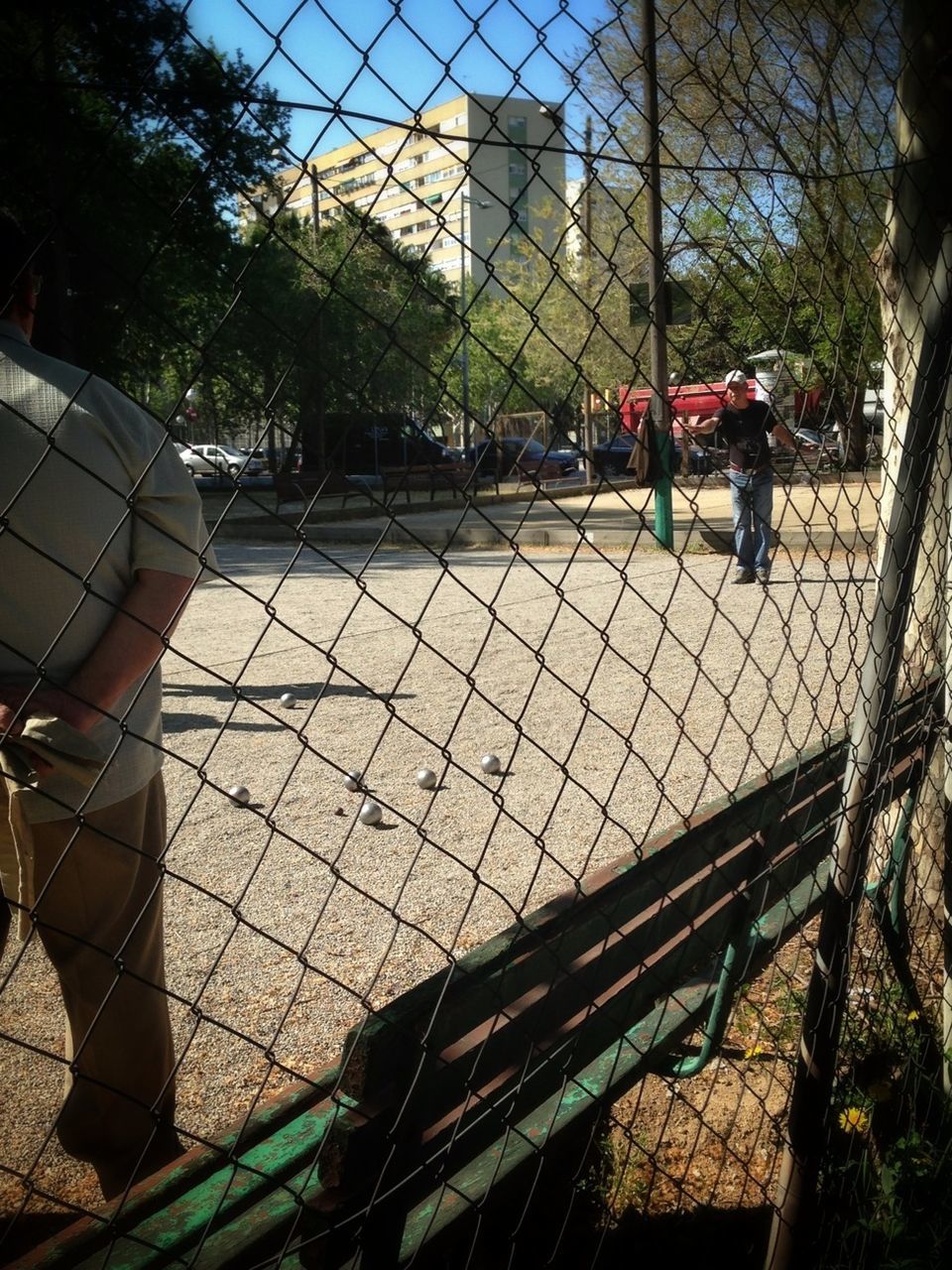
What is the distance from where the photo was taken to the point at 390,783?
16.2 ft

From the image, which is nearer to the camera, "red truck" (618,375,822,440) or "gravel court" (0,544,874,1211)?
"red truck" (618,375,822,440)

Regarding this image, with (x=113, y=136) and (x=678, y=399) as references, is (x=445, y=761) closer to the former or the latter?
(x=678, y=399)

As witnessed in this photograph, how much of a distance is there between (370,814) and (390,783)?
1.97 ft

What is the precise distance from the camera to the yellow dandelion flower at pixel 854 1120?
251 cm

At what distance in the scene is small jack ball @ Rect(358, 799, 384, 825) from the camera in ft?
14.2

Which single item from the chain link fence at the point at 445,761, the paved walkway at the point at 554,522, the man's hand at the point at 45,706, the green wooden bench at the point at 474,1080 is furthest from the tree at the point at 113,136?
the paved walkway at the point at 554,522

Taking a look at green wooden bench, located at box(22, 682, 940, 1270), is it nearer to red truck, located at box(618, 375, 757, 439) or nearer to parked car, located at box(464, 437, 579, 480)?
parked car, located at box(464, 437, 579, 480)

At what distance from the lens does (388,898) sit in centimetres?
376

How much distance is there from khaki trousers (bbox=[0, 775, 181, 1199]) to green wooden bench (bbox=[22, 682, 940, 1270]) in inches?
21.8

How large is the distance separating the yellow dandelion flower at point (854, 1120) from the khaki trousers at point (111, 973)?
152 cm

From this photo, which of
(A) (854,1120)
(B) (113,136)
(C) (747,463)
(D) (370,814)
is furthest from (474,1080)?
(C) (747,463)

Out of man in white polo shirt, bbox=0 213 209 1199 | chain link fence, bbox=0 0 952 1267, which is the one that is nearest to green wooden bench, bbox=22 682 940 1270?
chain link fence, bbox=0 0 952 1267

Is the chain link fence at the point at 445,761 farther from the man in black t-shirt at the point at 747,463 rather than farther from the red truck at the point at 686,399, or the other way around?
the man in black t-shirt at the point at 747,463

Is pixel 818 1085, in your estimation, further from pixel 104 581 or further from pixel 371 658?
pixel 371 658
